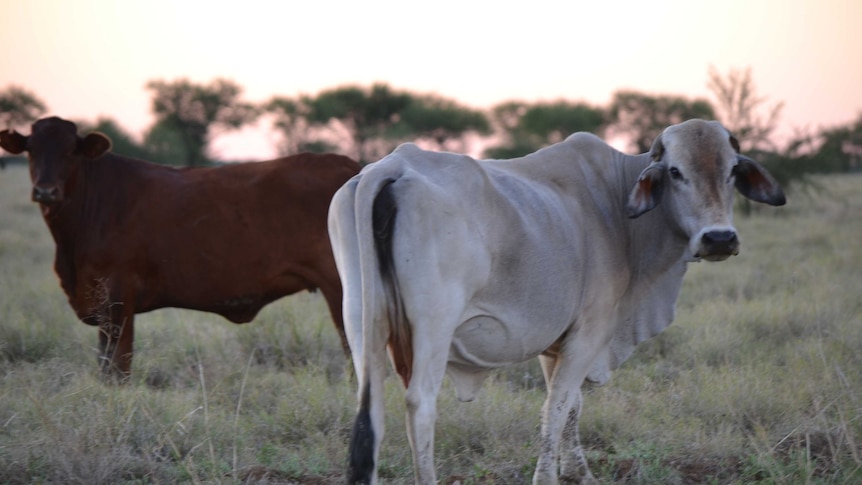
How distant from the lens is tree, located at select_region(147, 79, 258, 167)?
92.6 feet

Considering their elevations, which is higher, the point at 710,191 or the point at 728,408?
the point at 710,191

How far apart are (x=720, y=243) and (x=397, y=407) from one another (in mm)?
2021

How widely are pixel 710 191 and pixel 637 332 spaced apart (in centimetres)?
87


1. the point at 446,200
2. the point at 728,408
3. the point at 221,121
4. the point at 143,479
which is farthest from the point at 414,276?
the point at 221,121

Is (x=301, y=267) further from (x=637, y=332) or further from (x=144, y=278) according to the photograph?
(x=637, y=332)

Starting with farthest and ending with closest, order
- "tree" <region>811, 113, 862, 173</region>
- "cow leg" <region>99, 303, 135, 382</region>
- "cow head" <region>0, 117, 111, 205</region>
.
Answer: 1. "tree" <region>811, 113, 862, 173</region>
2. "cow head" <region>0, 117, 111, 205</region>
3. "cow leg" <region>99, 303, 135, 382</region>

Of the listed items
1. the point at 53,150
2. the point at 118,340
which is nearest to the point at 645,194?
the point at 118,340

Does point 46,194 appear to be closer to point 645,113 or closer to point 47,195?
point 47,195

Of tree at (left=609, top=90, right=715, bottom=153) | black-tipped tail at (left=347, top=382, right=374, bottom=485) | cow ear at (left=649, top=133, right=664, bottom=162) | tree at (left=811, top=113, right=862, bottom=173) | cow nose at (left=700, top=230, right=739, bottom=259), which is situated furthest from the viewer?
tree at (left=609, top=90, right=715, bottom=153)

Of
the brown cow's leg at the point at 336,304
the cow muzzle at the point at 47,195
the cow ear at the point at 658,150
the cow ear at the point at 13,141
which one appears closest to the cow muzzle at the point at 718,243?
the cow ear at the point at 658,150

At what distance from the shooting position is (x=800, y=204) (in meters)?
19.6

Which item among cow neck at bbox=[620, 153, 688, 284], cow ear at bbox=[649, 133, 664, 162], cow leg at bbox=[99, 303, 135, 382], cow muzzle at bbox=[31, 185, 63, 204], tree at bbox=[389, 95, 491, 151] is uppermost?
tree at bbox=[389, 95, 491, 151]

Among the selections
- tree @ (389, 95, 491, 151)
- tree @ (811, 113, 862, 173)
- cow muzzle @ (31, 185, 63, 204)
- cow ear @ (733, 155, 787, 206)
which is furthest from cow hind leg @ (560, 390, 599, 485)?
tree @ (389, 95, 491, 151)

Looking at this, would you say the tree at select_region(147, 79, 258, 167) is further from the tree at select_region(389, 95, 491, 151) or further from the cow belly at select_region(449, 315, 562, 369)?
the cow belly at select_region(449, 315, 562, 369)
